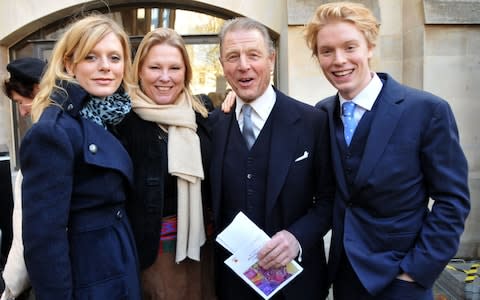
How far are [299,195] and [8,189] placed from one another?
106 inches

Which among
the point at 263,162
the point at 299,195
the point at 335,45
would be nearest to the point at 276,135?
the point at 263,162

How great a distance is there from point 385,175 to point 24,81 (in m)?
2.41

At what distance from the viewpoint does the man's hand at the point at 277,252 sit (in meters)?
2.11

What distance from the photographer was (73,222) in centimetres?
188

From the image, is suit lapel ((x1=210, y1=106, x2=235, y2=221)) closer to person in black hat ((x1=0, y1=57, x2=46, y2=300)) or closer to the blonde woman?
the blonde woman

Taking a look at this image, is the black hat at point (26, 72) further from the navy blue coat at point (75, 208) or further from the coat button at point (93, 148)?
the coat button at point (93, 148)

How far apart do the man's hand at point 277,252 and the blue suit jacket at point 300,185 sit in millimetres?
70

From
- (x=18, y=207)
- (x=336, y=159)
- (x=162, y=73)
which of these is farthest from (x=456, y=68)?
(x=18, y=207)

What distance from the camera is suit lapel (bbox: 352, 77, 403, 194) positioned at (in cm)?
195

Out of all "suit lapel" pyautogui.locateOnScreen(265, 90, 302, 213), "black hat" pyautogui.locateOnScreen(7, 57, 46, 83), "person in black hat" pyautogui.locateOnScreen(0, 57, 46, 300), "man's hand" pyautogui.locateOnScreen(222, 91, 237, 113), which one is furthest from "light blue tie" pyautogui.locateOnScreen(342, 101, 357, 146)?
"black hat" pyautogui.locateOnScreen(7, 57, 46, 83)

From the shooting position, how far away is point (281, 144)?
7.35 feet

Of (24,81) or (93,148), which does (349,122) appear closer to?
(93,148)

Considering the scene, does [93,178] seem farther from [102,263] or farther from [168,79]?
[168,79]

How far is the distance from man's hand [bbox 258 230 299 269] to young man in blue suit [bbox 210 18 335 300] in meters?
0.01
